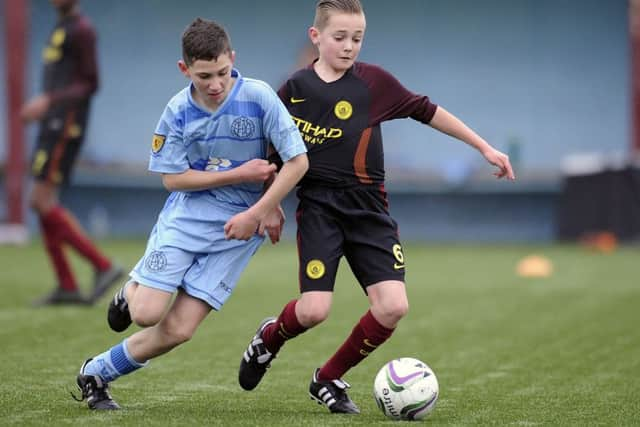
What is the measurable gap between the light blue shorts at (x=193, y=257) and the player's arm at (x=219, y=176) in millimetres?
139

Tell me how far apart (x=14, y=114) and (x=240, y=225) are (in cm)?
1343

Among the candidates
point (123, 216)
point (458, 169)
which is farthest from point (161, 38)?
point (458, 169)

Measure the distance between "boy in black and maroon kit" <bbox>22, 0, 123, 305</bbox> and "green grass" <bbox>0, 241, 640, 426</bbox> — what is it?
11.1 inches

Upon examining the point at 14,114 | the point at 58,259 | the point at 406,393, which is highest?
the point at 406,393

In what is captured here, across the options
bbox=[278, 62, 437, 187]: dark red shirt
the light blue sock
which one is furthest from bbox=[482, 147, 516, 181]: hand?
the light blue sock

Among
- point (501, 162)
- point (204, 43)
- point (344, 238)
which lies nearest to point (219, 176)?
point (204, 43)

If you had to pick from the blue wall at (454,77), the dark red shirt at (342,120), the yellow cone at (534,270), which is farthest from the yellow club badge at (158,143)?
the blue wall at (454,77)

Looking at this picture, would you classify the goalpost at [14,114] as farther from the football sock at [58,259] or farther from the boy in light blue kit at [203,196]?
the boy in light blue kit at [203,196]

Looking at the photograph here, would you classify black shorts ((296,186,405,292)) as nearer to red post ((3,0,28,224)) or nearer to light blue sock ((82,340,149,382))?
light blue sock ((82,340,149,382))

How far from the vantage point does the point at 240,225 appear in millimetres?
4727

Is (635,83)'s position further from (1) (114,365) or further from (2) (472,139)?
(1) (114,365)

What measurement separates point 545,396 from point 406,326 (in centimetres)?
293

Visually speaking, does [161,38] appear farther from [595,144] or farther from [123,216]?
[595,144]

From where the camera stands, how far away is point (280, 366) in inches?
258
